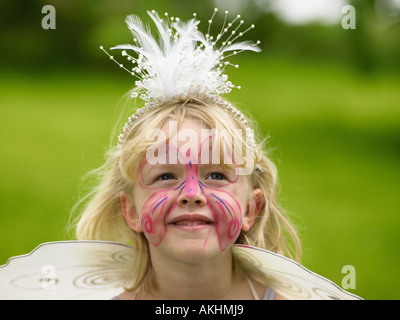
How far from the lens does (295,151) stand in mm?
10398

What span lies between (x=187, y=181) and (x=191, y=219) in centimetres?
17

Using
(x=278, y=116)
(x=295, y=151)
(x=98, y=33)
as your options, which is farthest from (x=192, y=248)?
(x=98, y=33)

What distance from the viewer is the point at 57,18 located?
663 inches

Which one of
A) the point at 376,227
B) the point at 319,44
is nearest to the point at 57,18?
the point at 319,44

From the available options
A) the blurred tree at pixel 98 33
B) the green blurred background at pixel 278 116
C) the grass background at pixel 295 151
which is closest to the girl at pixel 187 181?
the green blurred background at pixel 278 116

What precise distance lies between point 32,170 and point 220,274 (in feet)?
22.5

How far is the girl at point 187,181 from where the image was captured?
2434 mm

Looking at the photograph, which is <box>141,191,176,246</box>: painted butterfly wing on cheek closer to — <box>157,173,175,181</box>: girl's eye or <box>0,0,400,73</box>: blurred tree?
<box>157,173,175,181</box>: girl's eye

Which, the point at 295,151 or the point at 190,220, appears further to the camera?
the point at 295,151

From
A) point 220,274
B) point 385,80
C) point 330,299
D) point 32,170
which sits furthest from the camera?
point 385,80

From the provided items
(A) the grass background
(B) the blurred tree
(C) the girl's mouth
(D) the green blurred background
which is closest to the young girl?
(C) the girl's mouth

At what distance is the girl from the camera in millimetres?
2434

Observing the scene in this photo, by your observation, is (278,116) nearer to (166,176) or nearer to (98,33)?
(98,33)
